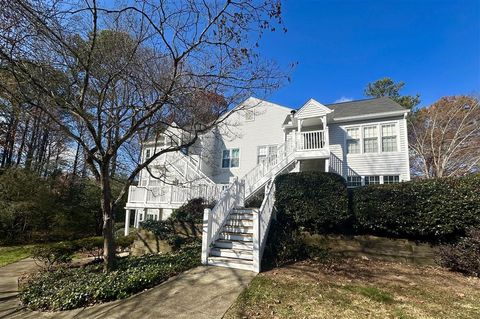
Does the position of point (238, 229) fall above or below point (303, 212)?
below

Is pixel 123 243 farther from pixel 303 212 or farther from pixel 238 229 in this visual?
pixel 303 212

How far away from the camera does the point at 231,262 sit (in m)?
6.55

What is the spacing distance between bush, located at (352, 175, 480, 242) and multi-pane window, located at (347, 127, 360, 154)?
19.1ft

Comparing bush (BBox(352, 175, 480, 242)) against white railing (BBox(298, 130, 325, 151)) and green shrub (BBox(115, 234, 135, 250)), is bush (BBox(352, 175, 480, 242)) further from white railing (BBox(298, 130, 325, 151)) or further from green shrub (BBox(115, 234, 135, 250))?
green shrub (BBox(115, 234, 135, 250))

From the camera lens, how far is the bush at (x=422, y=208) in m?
6.64

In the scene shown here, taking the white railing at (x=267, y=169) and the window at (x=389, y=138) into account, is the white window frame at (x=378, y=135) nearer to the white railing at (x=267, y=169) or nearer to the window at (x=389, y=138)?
the window at (x=389, y=138)

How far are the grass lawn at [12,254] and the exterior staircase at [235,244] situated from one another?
8.31 meters

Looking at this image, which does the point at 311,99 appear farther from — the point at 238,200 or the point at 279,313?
the point at 279,313

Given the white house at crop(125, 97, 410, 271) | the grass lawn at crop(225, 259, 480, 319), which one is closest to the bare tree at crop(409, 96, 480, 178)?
the white house at crop(125, 97, 410, 271)

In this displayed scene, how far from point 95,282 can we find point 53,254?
364 cm

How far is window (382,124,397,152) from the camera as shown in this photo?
12578mm

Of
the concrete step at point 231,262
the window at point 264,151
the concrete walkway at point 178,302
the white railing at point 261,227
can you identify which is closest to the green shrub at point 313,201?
the white railing at point 261,227

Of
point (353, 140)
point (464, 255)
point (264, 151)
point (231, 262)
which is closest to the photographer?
point (464, 255)

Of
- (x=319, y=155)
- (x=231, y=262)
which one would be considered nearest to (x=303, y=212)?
(x=231, y=262)
